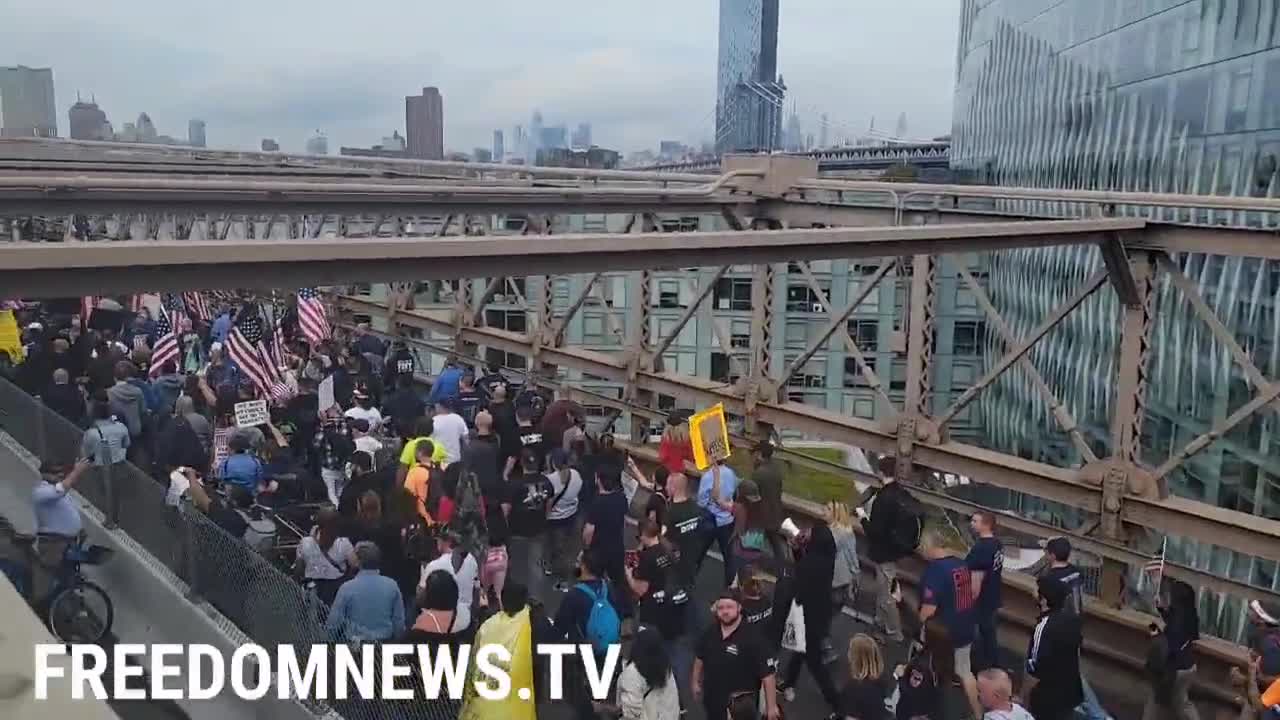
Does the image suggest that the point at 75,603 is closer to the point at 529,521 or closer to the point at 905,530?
the point at 529,521

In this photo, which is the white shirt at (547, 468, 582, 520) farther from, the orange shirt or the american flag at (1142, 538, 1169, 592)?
the american flag at (1142, 538, 1169, 592)

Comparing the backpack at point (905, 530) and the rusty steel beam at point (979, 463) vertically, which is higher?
the rusty steel beam at point (979, 463)

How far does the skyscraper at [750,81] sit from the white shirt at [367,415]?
119 metres

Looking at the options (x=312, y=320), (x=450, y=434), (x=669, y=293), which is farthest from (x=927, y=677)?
(x=669, y=293)

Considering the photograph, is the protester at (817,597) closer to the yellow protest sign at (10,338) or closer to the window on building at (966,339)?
the yellow protest sign at (10,338)

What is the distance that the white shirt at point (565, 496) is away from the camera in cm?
810

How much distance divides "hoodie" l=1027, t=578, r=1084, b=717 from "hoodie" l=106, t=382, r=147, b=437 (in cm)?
788

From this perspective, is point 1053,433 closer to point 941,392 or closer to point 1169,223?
point 941,392

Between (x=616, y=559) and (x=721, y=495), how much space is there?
1.13 meters

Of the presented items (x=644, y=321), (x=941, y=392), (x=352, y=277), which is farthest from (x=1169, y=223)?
(x=941, y=392)

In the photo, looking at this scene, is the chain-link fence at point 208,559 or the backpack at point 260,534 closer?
the chain-link fence at point 208,559

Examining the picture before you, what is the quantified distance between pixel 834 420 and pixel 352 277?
5.07 meters

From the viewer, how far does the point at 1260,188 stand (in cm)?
1642

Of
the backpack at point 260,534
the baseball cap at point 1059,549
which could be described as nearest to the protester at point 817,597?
the baseball cap at point 1059,549
